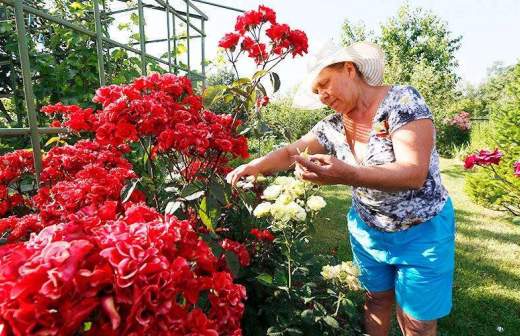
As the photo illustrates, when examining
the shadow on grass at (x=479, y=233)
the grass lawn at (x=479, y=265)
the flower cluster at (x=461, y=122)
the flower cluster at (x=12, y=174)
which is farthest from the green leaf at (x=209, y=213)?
the flower cluster at (x=461, y=122)

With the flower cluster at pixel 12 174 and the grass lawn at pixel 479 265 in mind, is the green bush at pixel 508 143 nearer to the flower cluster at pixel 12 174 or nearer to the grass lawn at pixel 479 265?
the grass lawn at pixel 479 265

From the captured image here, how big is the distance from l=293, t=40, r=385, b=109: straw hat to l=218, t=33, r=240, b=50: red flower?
0.64 meters

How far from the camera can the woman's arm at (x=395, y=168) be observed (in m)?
1.16

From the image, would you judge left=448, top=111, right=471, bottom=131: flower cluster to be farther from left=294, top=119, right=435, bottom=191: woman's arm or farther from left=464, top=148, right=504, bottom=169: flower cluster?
left=294, top=119, right=435, bottom=191: woman's arm

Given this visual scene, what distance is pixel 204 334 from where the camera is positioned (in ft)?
2.07

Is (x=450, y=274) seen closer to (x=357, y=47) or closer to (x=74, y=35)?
(x=357, y=47)

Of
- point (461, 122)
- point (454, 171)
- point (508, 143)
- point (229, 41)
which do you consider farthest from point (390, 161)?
point (461, 122)

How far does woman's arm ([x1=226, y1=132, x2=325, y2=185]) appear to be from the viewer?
1639 millimetres

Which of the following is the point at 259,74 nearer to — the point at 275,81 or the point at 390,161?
the point at 275,81

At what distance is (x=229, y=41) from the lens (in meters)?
2.12

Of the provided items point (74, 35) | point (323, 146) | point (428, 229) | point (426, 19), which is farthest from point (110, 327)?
point (426, 19)

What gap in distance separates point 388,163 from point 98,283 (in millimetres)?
1133

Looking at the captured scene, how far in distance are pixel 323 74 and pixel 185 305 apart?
1140mm

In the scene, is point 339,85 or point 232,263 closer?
point 232,263
